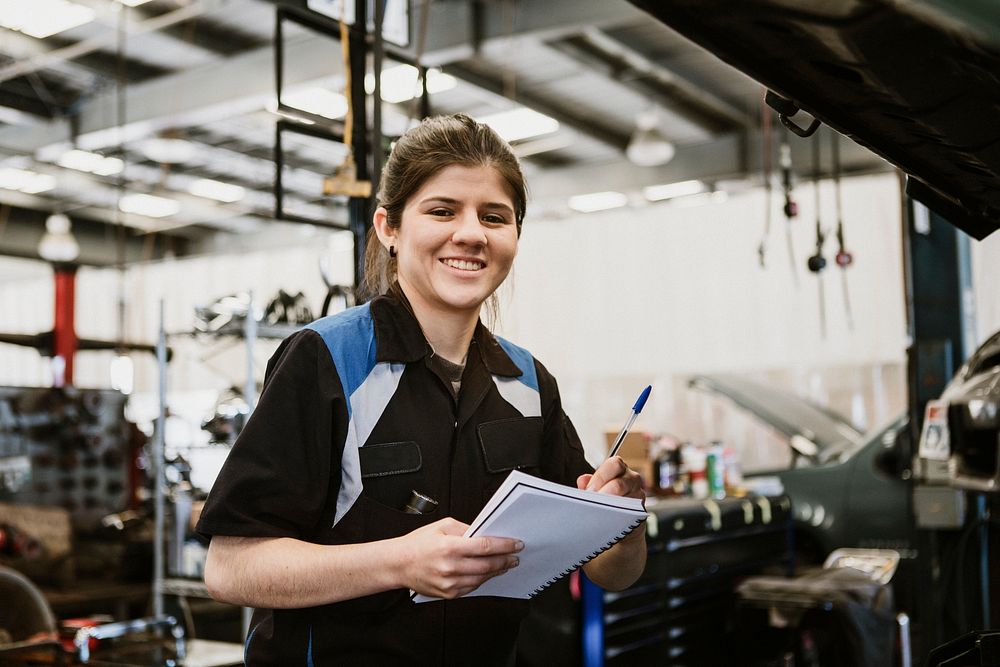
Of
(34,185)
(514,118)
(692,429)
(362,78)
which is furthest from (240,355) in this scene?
(362,78)

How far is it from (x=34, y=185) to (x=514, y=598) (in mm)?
11729

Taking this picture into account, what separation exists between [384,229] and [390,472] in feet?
1.33

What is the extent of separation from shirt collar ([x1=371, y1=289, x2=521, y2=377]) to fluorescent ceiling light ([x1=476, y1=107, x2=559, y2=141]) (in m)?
7.46

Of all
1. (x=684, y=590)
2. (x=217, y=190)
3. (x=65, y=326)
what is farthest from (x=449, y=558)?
(x=217, y=190)

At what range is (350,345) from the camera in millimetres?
1385

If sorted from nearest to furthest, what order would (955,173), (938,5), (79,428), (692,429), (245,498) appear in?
1. (938,5)
2. (955,173)
3. (245,498)
4. (79,428)
5. (692,429)

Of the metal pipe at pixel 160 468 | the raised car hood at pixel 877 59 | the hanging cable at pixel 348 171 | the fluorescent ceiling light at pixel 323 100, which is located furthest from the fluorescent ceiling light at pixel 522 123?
the raised car hood at pixel 877 59

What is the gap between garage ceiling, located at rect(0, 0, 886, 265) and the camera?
6.78 meters

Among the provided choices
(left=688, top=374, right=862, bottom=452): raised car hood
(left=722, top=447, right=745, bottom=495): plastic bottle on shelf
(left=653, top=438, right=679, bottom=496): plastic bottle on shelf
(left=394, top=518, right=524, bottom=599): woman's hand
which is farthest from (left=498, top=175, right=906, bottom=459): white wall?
(left=394, top=518, right=524, bottom=599): woman's hand

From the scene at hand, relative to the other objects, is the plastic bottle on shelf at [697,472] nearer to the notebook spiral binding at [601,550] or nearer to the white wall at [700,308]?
the white wall at [700,308]

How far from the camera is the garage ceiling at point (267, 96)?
6.78 meters

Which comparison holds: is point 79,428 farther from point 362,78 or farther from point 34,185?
point 34,185

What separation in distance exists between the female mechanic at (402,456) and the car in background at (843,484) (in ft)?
11.8

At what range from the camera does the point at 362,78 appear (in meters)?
3.17
